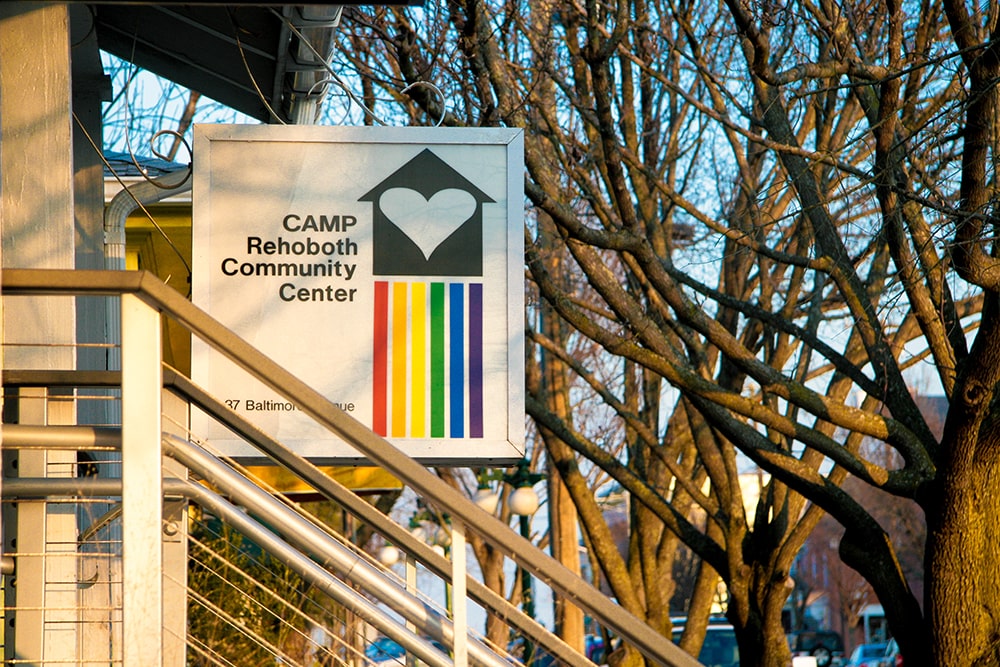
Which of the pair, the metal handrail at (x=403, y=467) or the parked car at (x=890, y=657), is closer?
the metal handrail at (x=403, y=467)

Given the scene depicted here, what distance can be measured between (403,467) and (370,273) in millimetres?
3357

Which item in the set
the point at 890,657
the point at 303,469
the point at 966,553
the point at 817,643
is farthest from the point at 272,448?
the point at 817,643

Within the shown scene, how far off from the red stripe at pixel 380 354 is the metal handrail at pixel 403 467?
320cm

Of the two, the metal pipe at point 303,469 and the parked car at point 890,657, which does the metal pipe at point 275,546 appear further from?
the parked car at point 890,657

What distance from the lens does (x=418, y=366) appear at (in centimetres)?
598

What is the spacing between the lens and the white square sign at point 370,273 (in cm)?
595

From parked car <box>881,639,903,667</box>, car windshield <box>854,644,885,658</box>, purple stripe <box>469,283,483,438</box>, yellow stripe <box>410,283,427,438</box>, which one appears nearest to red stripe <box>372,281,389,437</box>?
yellow stripe <box>410,283,427,438</box>

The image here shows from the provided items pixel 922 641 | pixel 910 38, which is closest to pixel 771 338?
pixel 910 38

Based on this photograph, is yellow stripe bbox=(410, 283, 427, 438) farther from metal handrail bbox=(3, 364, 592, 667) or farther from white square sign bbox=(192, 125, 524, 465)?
metal handrail bbox=(3, 364, 592, 667)

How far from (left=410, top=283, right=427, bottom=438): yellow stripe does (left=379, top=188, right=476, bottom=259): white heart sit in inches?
8.1

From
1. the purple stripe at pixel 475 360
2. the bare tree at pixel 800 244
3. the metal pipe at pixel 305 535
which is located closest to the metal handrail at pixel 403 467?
the metal pipe at pixel 305 535

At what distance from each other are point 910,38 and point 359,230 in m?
5.54

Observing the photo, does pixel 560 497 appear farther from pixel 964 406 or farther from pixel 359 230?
pixel 359 230

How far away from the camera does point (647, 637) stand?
Answer: 108 inches
